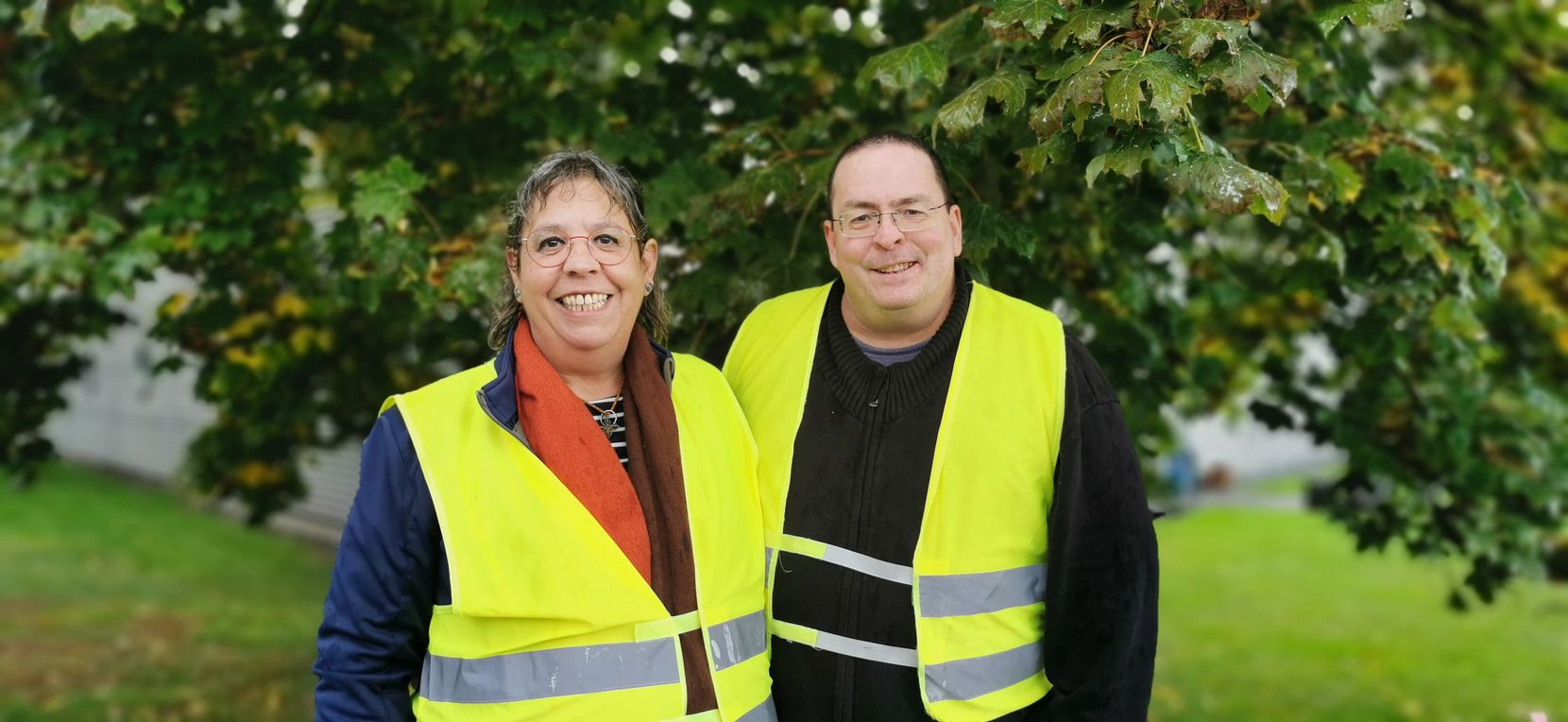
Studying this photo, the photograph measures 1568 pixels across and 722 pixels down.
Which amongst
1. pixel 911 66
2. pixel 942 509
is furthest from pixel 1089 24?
pixel 942 509

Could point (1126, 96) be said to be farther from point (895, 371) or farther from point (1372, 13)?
point (895, 371)

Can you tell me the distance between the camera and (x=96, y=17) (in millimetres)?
3320

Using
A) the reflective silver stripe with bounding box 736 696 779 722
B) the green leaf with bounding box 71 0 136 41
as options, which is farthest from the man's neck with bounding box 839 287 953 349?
the green leaf with bounding box 71 0 136 41

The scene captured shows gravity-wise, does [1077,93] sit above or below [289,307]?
above

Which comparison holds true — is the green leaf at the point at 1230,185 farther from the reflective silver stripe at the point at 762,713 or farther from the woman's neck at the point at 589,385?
the reflective silver stripe at the point at 762,713

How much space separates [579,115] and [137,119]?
162 centimetres

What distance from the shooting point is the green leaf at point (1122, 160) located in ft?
7.84

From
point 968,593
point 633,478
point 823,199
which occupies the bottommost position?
point 968,593

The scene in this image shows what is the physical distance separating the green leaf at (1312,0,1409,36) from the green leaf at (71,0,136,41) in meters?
2.95

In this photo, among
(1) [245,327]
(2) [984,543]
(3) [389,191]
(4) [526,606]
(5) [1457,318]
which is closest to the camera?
(4) [526,606]

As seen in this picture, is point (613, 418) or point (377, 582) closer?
point (377, 582)

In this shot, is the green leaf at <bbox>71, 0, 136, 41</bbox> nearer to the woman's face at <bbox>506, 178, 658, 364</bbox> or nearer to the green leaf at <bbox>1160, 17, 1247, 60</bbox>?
the woman's face at <bbox>506, 178, 658, 364</bbox>

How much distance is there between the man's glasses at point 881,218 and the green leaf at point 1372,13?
87 centimetres

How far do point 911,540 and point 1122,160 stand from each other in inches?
33.9
